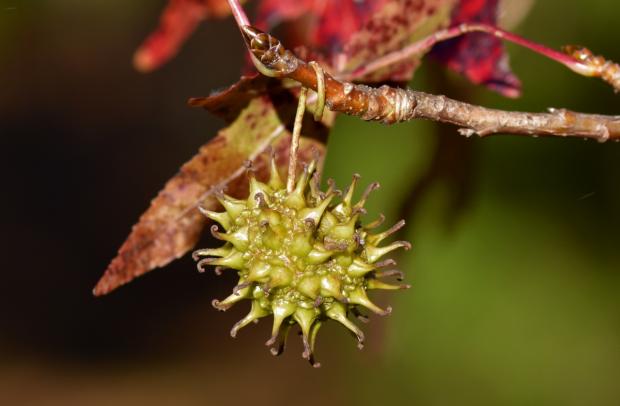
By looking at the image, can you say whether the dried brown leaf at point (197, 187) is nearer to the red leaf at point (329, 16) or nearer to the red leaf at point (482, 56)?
the red leaf at point (329, 16)

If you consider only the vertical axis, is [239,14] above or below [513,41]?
below

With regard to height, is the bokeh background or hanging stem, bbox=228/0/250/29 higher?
the bokeh background

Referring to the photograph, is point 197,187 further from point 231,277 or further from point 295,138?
point 231,277

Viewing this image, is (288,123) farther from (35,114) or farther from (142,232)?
(35,114)

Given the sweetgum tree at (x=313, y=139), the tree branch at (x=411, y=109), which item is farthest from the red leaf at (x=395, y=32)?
the tree branch at (x=411, y=109)

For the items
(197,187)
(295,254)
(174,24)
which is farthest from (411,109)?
(174,24)

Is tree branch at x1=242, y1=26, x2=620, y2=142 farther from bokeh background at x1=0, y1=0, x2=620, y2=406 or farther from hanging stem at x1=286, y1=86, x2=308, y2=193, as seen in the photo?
bokeh background at x1=0, y1=0, x2=620, y2=406

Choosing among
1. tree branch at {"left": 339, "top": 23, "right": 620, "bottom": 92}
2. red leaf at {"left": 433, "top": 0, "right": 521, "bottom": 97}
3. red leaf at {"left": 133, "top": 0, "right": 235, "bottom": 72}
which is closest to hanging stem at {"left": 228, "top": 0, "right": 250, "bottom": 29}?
tree branch at {"left": 339, "top": 23, "right": 620, "bottom": 92}
